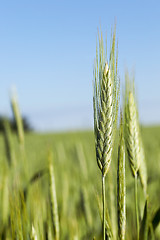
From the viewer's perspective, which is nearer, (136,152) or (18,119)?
(136,152)

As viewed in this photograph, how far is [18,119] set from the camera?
1.52m

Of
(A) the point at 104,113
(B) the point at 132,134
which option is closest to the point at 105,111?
(A) the point at 104,113

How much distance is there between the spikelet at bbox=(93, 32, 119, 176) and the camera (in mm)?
647

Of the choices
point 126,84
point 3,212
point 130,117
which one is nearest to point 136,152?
point 130,117

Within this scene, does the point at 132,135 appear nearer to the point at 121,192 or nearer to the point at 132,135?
the point at 132,135

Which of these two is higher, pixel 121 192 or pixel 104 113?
pixel 104 113

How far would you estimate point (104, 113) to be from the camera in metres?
0.65

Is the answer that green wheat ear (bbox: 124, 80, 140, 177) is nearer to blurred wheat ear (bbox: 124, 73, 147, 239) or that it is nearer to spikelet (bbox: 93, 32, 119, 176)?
blurred wheat ear (bbox: 124, 73, 147, 239)

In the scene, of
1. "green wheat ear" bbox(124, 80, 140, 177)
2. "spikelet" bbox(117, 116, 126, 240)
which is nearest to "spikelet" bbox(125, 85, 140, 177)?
"green wheat ear" bbox(124, 80, 140, 177)

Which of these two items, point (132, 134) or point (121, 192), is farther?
point (132, 134)

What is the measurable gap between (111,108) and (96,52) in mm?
130

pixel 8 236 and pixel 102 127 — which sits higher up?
pixel 102 127

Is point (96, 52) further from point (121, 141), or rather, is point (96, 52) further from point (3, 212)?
point (3, 212)

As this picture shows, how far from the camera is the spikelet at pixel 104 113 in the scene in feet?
2.12
